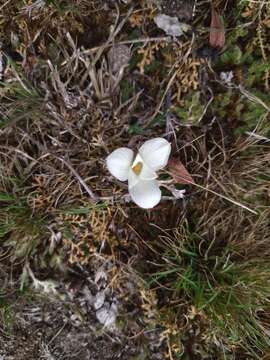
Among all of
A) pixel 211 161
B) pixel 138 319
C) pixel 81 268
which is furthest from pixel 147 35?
pixel 138 319

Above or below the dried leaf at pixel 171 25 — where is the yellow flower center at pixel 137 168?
below

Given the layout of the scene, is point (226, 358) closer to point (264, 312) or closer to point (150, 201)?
point (264, 312)

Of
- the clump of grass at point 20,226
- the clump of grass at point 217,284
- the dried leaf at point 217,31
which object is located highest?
the dried leaf at point 217,31

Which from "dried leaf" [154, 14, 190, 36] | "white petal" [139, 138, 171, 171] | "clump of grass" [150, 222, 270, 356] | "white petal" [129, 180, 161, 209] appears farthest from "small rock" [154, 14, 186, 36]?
"clump of grass" [150, 222, 270, 356]

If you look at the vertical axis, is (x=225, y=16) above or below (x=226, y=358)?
above

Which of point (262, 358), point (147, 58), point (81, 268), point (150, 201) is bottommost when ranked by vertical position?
point (262, 358)

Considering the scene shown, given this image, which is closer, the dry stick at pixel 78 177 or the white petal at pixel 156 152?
the white petal at pixel 156 152

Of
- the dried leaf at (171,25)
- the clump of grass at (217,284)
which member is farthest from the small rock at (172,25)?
the clump of grass at (217,284)

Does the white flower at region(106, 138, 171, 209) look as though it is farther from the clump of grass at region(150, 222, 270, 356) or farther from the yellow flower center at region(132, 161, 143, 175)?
the clump of grass at region(150, 222, 270, 356)

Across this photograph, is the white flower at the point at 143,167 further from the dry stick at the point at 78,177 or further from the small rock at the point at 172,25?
the small rock at the point at 172,25
